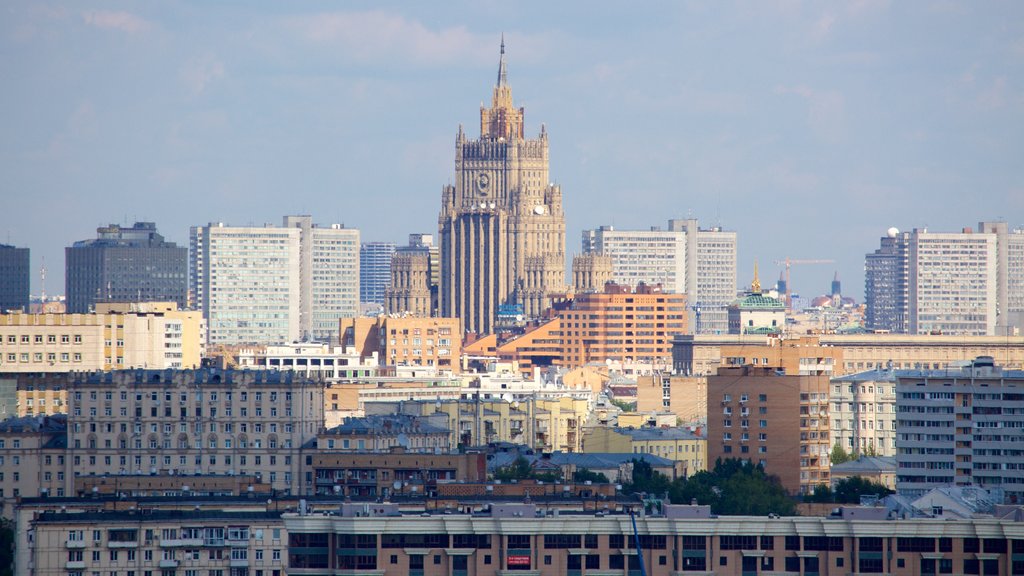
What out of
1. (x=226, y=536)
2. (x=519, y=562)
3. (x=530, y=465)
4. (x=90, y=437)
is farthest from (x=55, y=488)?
(x=519, y=562)

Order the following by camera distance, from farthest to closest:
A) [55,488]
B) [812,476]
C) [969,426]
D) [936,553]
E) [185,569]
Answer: [812,476]
[969,426]
[55,488]
[185,569]
[936,553]

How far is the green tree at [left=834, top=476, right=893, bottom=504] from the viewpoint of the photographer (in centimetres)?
16000

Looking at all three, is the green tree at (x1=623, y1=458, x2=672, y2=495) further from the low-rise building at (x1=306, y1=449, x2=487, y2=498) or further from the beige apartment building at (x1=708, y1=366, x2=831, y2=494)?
the beige apartment building at (x1=708, y1=366, x2=831, y2=494)

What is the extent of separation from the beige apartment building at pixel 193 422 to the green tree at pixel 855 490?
27.0m

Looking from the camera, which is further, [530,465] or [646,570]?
[530,465]

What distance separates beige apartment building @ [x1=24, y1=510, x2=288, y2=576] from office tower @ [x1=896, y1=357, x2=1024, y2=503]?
4958 cm

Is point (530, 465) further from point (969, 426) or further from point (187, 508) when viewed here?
point (187, 508)

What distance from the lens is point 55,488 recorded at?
166 meters

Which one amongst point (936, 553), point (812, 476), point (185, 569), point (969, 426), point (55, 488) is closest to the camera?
point (936, 553)

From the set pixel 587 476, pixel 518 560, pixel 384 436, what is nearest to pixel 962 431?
pixel 587 476

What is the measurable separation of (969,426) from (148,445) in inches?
1661

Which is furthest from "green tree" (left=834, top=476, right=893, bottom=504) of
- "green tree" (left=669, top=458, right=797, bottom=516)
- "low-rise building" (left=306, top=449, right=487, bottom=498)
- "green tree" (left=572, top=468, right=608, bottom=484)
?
"low-rise building" (left=306, top=449, right=487, bottom=498)

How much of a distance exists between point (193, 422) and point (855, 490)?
34156mm

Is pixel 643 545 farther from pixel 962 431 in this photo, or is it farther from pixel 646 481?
pixel 962 431
